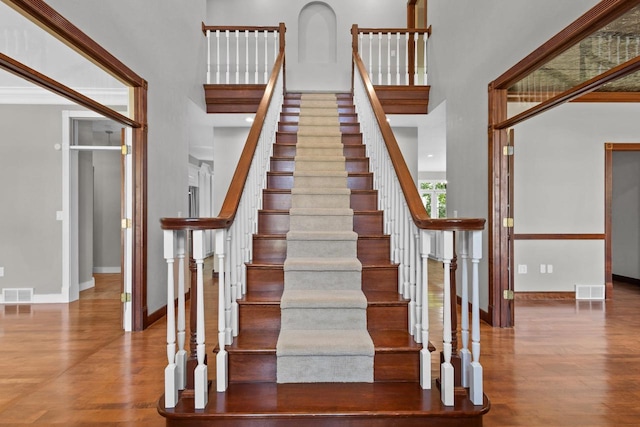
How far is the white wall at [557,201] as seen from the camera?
5.20 m

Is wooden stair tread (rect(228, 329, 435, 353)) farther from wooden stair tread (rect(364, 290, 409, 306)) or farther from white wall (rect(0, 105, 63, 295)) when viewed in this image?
white wall (rect(0, 105, 63, 295))

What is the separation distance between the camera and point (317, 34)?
768 centimetres

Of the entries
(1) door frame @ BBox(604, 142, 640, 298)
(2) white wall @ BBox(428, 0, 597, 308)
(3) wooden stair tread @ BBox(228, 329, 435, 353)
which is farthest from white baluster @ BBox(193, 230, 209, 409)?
(1) door frame @ BBox(604, 142, 640, 298)

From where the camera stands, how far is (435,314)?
13.4 ft

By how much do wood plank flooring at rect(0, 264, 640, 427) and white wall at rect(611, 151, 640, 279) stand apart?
2607 mm

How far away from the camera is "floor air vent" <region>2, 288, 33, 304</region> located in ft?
16.1

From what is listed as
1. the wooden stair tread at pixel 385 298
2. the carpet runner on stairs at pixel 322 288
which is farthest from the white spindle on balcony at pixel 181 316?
the wooden stair tread at pixel 385 298

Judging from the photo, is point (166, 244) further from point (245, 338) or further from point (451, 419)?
point (451, 419)

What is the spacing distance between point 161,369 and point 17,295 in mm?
3443

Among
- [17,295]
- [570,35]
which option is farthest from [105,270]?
[570,35]

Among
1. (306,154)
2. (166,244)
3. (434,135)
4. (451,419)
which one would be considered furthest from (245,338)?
(434,135)

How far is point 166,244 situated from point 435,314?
3064mm

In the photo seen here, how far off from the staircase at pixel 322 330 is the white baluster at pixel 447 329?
0.07 metres

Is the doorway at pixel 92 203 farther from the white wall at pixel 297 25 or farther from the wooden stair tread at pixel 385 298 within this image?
the white wall at pixel 297 25
